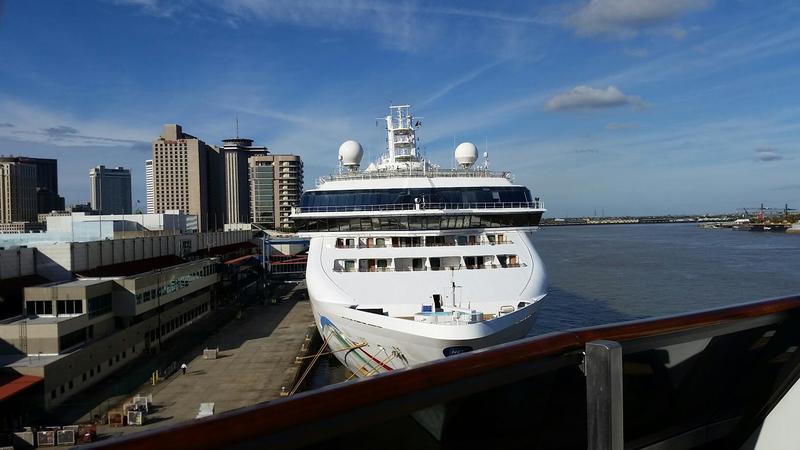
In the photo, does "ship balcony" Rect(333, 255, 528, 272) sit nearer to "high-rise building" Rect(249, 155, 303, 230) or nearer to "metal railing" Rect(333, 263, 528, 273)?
"metal railing" Rect(333, 263, 528, 273)

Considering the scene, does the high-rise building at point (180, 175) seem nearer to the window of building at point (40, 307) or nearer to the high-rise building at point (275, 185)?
the high-rise building at point (275, 185)

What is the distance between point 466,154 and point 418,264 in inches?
609

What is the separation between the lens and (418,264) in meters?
22.2

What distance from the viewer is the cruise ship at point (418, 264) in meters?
16.4

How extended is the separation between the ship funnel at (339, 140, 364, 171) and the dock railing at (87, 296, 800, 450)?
33.7m

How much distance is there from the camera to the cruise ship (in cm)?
1644

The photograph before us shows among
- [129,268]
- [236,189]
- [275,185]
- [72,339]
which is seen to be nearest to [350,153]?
[129,268]

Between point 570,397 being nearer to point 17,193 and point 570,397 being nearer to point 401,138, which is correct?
point 401,138

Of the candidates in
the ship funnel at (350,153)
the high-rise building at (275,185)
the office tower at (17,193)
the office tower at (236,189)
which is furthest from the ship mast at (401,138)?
the office tower at (17,193)

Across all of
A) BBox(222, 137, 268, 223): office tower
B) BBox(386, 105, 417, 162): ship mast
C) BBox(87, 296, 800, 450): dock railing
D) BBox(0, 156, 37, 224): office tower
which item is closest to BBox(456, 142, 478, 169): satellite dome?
BBox(386, 105, 417, 162): ship mast

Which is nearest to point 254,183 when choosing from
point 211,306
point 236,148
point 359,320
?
point 236,148

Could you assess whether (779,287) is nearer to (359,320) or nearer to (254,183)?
(359,320)

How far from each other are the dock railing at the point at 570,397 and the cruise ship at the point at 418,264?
11291mm

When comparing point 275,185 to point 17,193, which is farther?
point 17,193
